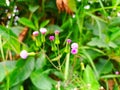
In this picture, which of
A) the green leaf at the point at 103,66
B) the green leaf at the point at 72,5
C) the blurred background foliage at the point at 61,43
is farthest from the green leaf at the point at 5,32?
the green leaf at the point at 103,66

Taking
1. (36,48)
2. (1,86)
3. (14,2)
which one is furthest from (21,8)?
(1,86)

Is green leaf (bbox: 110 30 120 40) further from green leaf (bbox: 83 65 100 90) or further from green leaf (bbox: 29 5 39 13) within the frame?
green leaf (bbox: 29 5 39 13)

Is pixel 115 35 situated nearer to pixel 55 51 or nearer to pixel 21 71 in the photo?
pixel 55 51

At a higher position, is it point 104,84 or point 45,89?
point 45,89

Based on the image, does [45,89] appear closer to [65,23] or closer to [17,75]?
[17,75]

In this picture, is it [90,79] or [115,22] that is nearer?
[90,79]

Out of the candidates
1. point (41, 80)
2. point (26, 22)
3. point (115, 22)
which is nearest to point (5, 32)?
point (26, 22)

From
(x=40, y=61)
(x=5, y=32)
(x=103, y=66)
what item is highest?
(x=5, y=32)

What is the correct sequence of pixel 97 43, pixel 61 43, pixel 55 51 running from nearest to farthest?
pixel 55 51 → pixel 97 43 → pixel 61 43
